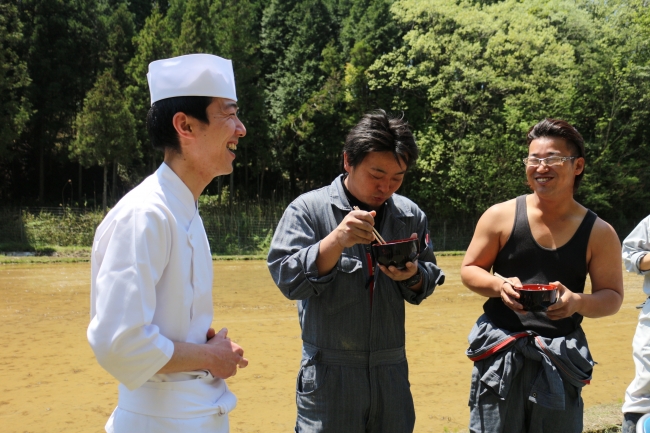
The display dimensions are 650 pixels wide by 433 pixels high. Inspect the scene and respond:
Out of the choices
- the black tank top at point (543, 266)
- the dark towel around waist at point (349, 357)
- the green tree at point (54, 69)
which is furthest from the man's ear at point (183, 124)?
the green tree at point (54, 69)

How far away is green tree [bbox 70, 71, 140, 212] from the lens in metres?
20.8

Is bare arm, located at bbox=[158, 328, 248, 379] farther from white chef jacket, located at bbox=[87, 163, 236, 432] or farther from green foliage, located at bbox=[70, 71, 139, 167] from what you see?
green foliage, located at bbox=[70, 71, 139, 167]

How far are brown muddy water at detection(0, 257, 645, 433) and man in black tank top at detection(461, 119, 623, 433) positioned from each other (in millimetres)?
1862

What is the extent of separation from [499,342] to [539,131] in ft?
3.28

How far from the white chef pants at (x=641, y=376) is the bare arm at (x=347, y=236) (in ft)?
6.52

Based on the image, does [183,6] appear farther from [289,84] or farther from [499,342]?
[499,342]

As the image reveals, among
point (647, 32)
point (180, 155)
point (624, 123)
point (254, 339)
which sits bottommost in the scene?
point (254, 339)

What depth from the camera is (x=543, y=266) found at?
9.00 feet

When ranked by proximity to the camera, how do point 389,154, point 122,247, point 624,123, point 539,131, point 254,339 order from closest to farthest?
point 122,247, point 389,154, point 539,131, point 254,339, point 624,123

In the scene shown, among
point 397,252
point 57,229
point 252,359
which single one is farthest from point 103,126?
point 397,252

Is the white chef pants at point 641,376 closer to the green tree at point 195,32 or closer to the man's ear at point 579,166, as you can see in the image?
the man's ear at point 579,166

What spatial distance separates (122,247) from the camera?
5.37ft

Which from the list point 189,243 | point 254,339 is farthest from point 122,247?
point 254,339

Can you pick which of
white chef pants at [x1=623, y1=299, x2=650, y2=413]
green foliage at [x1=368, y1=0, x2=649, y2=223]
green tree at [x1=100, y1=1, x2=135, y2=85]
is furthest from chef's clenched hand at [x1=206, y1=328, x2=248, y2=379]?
green tree at [x1=100, y1=1, x2=135, y2=85]
